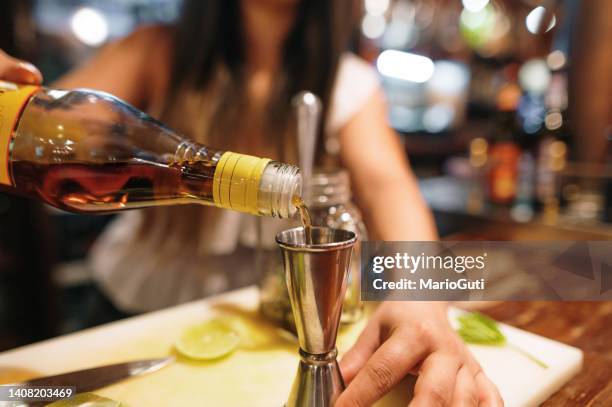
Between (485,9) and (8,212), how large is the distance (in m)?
3.12

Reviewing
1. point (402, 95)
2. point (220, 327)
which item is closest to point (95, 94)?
point (220, 327)

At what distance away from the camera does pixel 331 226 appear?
2.03ft

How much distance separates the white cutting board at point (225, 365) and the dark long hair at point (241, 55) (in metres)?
0.49

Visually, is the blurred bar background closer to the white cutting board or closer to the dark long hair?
the dark long hair

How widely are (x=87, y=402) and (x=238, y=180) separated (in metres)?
0.26

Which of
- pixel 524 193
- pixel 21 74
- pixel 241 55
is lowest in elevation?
pixel 524 193

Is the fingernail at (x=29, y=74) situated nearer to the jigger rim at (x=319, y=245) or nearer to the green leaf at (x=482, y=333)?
the jigger rim at (x=319, y=245)

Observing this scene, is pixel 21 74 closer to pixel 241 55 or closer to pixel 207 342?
pixel 207 342

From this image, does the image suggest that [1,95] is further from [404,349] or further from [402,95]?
[402,95]

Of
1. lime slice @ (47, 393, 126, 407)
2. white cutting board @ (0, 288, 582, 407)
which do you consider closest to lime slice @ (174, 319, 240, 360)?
white cutting board @ (0, 288, 582, 407)

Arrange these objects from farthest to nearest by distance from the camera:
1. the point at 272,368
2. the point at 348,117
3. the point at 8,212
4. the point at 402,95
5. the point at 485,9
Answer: the point at 402,95
the point at 485,9
the point at 8,212
the point at 348,117
the point at 272,368

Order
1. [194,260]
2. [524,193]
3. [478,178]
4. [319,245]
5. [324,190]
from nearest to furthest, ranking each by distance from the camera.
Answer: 1. [319,245]
2. [324,190]
3. [194,260]
4. [524,193]
5. [478,178]

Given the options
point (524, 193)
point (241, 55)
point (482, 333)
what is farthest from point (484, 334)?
point (524, 193)

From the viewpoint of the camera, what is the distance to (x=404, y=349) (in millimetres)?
434
